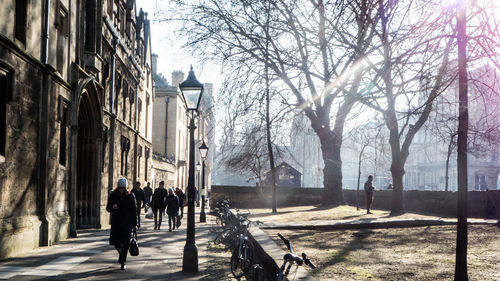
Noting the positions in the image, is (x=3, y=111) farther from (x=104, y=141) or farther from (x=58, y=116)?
(x=104, y=141)

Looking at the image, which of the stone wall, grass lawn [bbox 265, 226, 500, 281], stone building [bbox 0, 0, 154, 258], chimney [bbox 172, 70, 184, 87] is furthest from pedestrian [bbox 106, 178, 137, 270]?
chimney [bbox 172, 70, 184, 87]

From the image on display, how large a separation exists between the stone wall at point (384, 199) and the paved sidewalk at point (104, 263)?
12809 mm

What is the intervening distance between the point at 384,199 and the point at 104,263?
2349 cm

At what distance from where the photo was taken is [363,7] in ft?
22.0

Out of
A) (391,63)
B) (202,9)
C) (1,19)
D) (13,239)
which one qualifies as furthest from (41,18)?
(202,9)

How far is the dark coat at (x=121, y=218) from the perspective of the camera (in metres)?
10.6

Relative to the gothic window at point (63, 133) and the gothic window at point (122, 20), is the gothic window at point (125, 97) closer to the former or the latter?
the gothic window at point (122, 20)

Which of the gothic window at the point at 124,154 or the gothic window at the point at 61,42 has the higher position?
the gothic window at the point at 61,42

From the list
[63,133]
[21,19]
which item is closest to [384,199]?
[63,133]

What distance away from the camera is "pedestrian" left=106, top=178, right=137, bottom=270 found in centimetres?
1056

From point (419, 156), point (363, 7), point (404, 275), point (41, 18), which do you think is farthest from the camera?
point (419, 156)

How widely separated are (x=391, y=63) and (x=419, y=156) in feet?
288

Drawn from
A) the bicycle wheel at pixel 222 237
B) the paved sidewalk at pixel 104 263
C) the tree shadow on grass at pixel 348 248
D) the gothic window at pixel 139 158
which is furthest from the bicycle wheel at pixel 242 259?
the gothic window at pixel 139 158

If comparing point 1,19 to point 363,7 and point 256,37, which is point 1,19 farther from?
point 256,37
